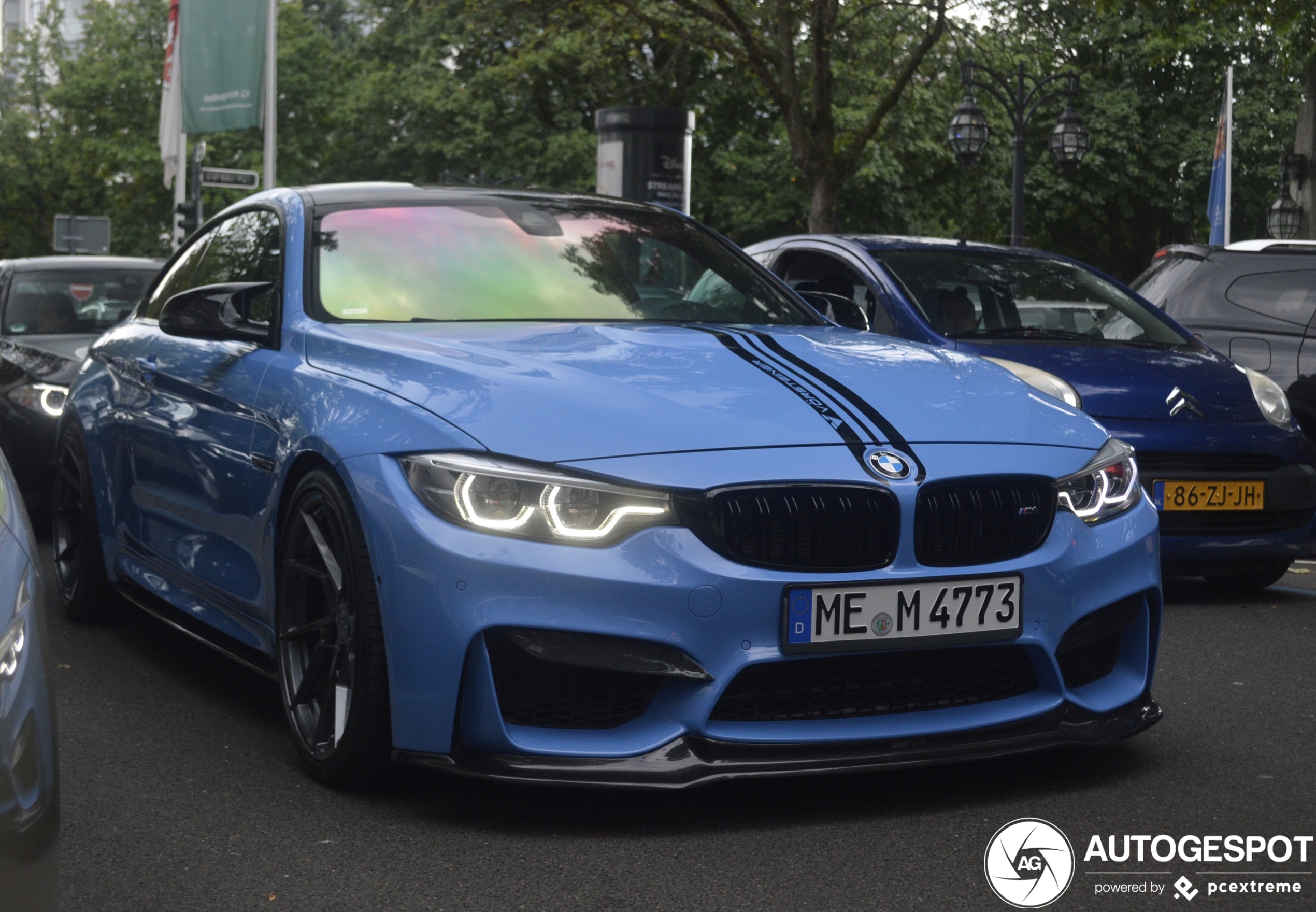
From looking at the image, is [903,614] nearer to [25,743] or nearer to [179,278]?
[25,743]

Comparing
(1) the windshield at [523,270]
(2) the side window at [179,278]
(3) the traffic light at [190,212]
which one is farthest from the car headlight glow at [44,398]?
(3) the traffic light at [190,212]

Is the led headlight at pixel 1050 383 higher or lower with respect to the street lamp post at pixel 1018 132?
lower

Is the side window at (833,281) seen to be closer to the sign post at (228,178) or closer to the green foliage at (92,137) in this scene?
the sign post at (228,178)

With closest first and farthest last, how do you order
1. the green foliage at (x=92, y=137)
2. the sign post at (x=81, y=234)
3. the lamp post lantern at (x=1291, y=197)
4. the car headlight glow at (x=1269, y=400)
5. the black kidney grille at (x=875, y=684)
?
the black kidney grille at (x=875, y=684)
the car headlight glow at (x=1269, y=400)
the lamp post lantern at (x=1291, y=197)
the sign post at (x=81, y=234)
the green foliage at (x=92, y=137)

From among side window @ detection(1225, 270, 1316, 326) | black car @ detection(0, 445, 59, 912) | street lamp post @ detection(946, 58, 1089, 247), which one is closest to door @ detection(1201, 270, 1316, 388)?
side window @ detection(1225, 270, 1316, 326)

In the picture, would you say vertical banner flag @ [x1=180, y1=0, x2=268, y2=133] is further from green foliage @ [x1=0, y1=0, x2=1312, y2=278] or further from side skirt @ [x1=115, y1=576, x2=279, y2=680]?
side skirt @ [x1=115, y1=576, x2=279, y2=680]

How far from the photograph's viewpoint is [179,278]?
20.4 feet

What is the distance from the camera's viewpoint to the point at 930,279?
8.00 m

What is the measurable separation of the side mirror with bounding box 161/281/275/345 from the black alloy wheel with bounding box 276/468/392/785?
0.80m

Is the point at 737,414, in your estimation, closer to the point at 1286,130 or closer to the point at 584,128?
the point at 584,128

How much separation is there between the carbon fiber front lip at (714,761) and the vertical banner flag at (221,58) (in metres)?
18.8

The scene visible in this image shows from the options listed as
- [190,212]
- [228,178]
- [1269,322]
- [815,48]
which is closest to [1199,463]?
[1269,322]

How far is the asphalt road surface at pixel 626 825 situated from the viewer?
10.8 feet

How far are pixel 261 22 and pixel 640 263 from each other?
17.7m
